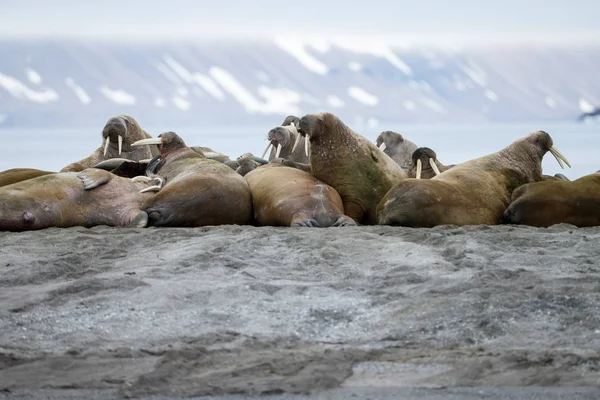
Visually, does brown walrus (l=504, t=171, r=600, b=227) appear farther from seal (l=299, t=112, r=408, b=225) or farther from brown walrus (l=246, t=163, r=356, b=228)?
brown walrus (l=246, t=163, r=356, b=228)

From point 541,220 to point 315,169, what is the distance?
203 centimetres

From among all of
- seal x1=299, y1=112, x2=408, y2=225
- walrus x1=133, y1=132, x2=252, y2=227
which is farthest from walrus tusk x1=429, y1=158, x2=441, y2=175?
walrus x1=133, y1=132, x2=252, y2=227

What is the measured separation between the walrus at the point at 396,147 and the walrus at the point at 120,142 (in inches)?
102

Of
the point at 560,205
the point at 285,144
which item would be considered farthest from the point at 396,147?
the point at 560,205

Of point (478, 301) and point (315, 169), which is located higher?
point (315, 169)

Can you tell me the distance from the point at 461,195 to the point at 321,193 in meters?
1.11

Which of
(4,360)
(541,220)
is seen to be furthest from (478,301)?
(541,220)

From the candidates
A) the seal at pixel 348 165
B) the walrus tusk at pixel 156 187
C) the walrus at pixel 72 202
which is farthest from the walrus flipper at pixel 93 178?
the seal at pixel 348 165

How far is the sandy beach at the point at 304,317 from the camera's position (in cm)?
346

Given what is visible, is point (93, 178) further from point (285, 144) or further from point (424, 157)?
point (424, 157)

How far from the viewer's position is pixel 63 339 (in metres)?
4.21

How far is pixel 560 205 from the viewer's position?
776 cm

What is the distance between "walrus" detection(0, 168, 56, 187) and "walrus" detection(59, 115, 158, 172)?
159cm

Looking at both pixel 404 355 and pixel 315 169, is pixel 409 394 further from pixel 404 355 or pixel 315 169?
pixel 315 169
